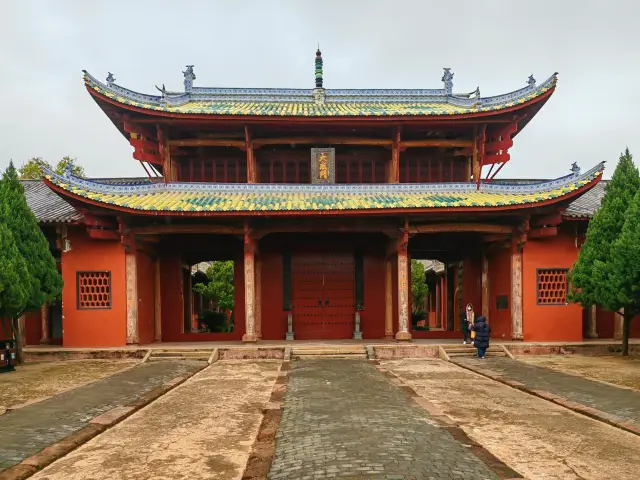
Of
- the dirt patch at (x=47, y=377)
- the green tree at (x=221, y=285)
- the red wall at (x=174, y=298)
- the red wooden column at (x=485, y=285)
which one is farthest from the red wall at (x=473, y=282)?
the green tree at (x=221, y=285)

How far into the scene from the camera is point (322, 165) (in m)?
16.4

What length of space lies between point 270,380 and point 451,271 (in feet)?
47.1

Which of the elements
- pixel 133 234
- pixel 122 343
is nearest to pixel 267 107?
pixel 133 234

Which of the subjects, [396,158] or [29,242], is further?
[396,158]

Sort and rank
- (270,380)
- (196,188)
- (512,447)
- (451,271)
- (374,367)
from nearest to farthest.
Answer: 1. (512,447)
2. (270,380)
3. (374,367)
4. (196,188)
5. (451,271)

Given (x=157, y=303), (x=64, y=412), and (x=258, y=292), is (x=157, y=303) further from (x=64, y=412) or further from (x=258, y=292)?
(x=64, y=412)

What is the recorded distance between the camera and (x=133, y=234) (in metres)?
14.7

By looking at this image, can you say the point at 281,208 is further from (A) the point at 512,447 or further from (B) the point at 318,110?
(A) the point at 512,447

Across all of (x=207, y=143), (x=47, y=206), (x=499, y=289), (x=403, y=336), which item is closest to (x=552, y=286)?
(x=499, y=289)

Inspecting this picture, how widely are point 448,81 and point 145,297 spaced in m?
13.4

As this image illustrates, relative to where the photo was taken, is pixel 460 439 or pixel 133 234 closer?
pixel 460 439

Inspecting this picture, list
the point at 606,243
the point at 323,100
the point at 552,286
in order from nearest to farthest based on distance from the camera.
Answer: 1. the point at 606,243
2. the point at 552,286
3. the point at 323,100

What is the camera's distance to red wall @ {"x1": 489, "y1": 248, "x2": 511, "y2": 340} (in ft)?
51.3

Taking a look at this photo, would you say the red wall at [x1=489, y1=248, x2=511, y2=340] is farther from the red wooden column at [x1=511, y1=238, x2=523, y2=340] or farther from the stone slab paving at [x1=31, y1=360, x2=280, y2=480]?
the stone slab paving at [x1=31, y1=360, x2=280, y2=480]
